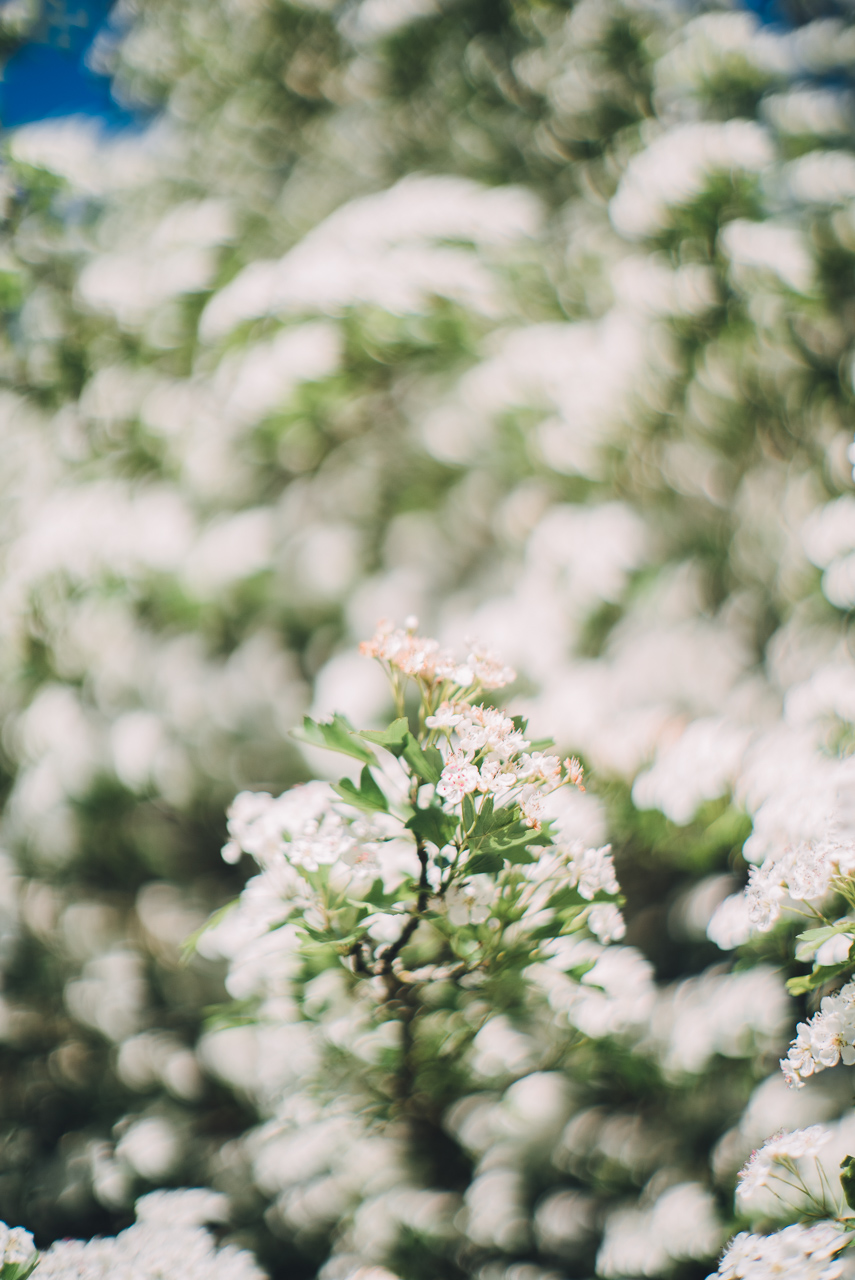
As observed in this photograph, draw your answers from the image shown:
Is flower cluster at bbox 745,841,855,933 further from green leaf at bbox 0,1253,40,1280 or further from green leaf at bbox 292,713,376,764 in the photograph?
green leaf at bbox 0,1253,40,1280

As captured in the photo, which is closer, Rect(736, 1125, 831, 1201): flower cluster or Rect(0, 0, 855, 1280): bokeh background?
Rect(736, 1125, 831, 1201): flower cluster

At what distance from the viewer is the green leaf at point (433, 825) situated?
1.31 feet

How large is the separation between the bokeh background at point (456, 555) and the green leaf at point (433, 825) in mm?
239

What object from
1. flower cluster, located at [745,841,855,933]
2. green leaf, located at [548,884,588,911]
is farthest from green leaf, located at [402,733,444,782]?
flower cluster, located at [745,841,855,933]

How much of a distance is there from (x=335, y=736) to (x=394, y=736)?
0.04 m

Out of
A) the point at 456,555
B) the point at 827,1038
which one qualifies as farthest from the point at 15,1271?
the point at 456,555

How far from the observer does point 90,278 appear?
1.19m

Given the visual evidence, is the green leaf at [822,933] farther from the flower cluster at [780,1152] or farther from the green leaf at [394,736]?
the green leaf at [394,736]

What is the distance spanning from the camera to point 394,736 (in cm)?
39

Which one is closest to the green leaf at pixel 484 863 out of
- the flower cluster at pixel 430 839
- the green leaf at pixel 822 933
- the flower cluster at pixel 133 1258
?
the flower cluster at pixel 430 839

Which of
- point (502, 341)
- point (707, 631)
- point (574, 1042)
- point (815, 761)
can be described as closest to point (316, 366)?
point (502, 341)

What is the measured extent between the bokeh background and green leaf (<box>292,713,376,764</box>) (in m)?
0.27

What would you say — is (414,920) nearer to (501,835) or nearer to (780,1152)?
(501,835)

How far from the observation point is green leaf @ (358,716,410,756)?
39cm
